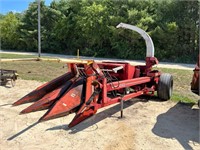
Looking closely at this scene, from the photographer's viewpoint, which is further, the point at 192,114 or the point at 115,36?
the point at 115,36

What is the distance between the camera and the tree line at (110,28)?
19.5 m

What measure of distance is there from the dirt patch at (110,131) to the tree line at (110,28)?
14.7 meters

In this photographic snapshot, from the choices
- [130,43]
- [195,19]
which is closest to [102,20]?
[130,43]

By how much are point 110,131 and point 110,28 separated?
17.7m

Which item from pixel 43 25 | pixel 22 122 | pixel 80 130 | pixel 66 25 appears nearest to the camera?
pixel 80 130

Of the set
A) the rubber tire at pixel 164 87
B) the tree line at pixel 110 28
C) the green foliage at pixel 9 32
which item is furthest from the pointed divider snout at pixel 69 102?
the green foliage at pixel 9 32

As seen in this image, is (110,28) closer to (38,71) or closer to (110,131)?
(38,71)

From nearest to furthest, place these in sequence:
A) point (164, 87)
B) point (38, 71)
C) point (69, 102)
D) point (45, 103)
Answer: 1. point (69, 102)
2. point (45, 103)
3. point (164, 87)
4. point (38, 71)

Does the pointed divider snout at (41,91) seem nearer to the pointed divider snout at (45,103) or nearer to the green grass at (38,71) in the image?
the pointed divider snout at (45,103)

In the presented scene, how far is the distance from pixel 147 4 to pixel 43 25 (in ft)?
39.5

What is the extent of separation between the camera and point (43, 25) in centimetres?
2825

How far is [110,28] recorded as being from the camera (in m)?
21.4

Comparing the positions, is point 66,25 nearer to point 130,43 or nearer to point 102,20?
point 102,20

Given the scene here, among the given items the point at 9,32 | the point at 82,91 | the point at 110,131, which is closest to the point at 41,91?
the point at 82,91
